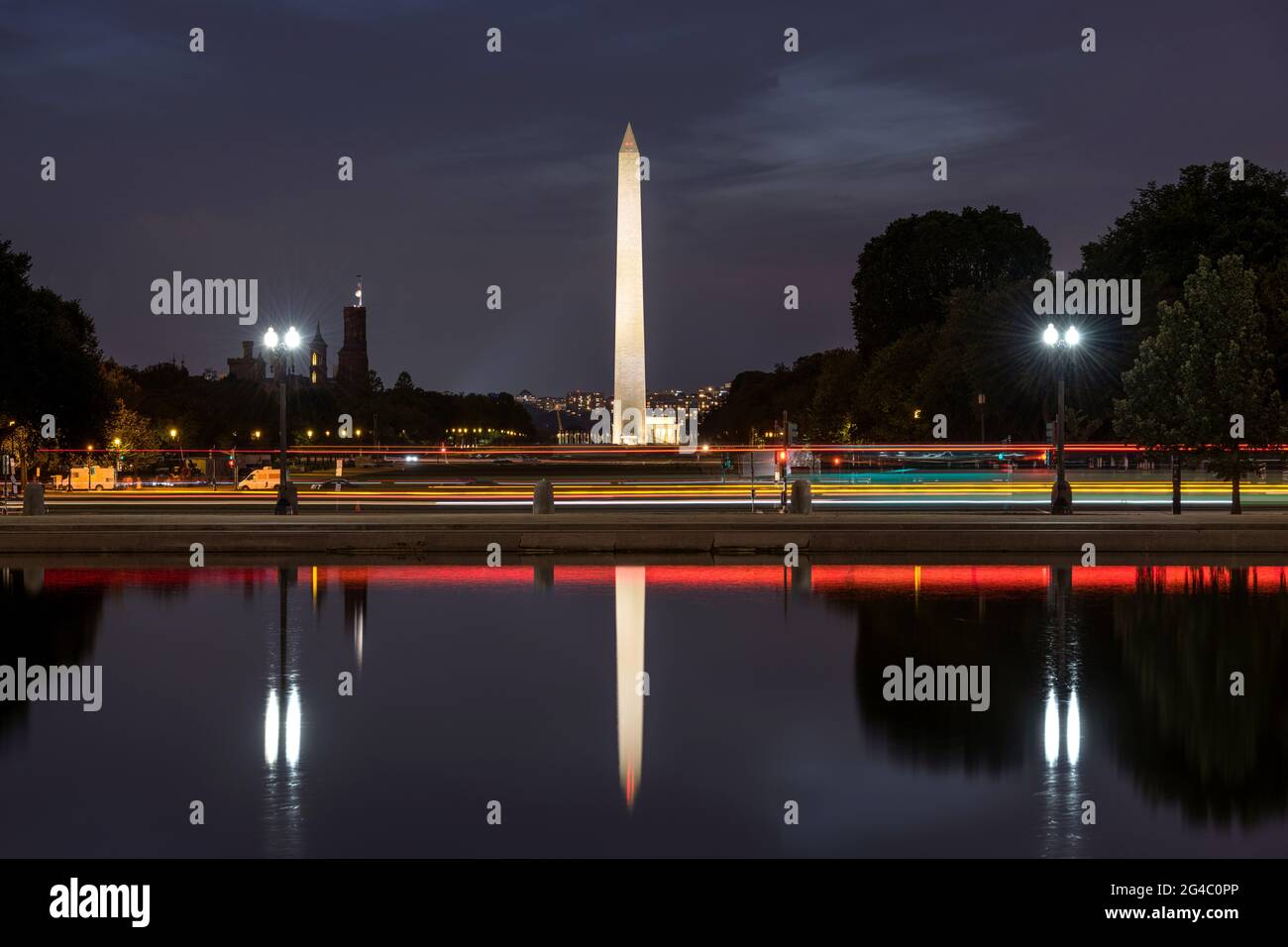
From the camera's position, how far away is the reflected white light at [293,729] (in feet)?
37.3

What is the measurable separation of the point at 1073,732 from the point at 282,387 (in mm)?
30528

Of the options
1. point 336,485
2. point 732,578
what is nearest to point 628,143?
point 336,485

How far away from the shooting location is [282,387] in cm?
3947

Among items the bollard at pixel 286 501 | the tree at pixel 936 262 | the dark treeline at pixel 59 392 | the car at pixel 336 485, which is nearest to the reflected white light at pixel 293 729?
the bollard at pixel 286 501

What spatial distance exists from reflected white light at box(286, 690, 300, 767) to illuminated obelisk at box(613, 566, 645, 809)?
245 centimetres

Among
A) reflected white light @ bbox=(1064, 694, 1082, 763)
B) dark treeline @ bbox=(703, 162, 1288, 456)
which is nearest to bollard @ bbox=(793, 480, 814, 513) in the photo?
dark treeline @ bbox=(703, 162, 1288, 456)

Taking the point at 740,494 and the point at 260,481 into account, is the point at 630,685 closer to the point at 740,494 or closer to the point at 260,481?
the point at 740,494

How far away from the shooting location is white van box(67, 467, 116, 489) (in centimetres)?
6269

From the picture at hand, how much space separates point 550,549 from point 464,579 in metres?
5.26

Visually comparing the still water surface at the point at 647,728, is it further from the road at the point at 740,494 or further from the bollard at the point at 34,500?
the road at the point at 740,494

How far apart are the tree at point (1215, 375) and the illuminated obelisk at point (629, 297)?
2345 inches
